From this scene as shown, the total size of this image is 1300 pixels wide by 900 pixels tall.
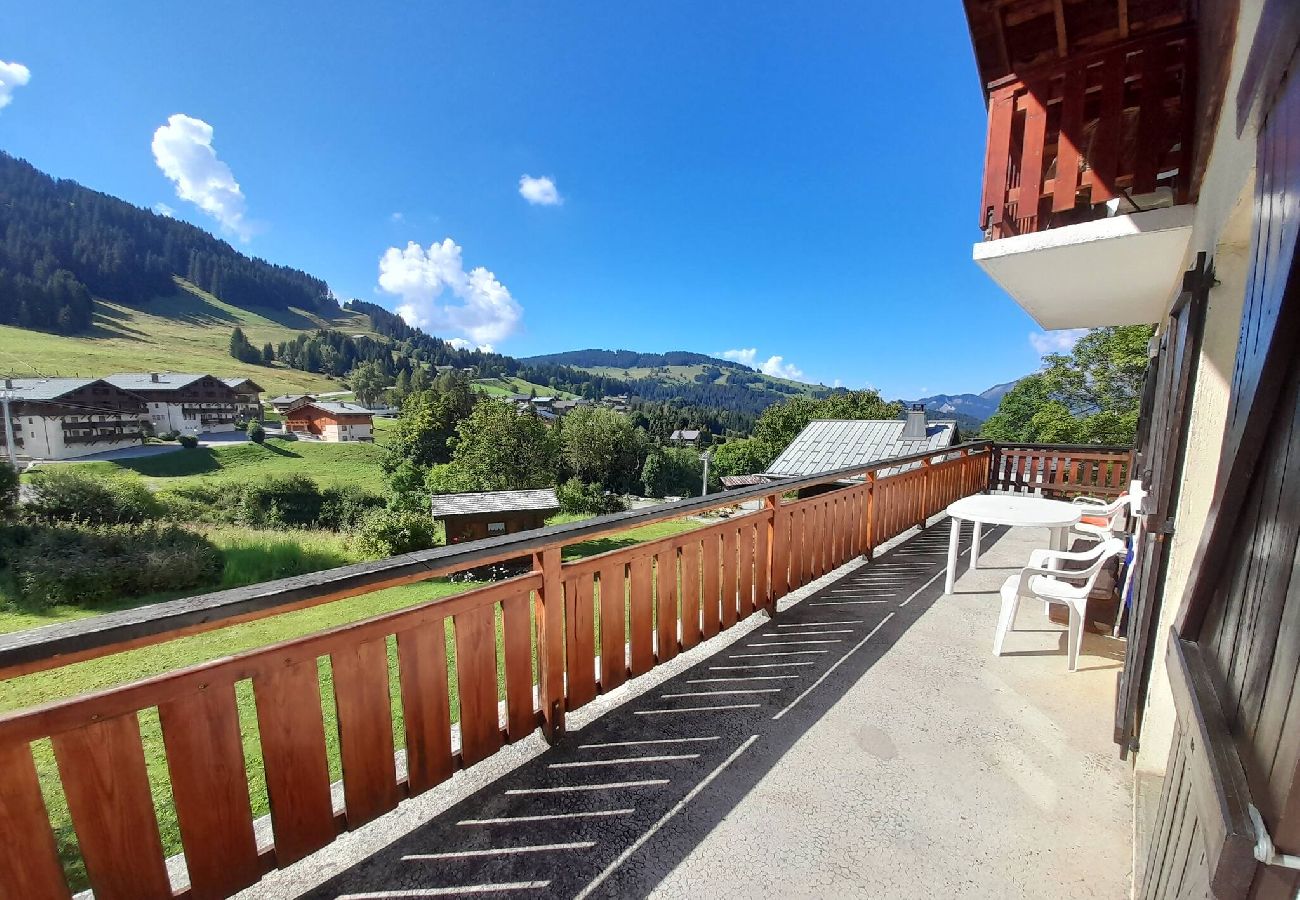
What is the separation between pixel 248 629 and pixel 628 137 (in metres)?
20.3

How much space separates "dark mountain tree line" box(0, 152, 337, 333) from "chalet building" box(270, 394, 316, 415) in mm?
34824

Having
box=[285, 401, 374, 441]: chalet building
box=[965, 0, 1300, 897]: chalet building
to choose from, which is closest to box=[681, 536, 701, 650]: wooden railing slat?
box=[965, 0, 1300, 897]: chalet building

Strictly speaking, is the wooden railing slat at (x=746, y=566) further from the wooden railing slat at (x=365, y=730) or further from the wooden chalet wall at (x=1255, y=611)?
the wooden chalet wall at (x=1255, y=611)

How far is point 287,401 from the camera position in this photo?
69.4 meters

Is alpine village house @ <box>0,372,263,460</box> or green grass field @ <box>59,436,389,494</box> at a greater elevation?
alpine village house @ <box>0,372,263,460</box>

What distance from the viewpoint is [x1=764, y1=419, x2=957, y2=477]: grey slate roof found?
14.2 meters

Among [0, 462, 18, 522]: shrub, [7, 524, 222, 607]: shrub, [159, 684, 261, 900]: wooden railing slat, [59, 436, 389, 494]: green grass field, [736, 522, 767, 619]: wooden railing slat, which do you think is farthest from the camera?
[59, 436, 389, 494]: green grass field

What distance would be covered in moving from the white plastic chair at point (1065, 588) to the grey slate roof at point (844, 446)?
10979 millimetres

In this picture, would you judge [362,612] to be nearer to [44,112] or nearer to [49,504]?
[49,504]

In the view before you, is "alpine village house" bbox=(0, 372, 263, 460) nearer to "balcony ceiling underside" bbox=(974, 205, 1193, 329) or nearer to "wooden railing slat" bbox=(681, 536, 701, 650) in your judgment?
"wooden railing slat" bbox=(681, 536, 701, 650)

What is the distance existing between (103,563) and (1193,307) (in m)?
18.8

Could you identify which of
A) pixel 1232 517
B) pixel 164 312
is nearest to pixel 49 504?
pixel 1232 517

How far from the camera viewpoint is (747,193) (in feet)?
84.7

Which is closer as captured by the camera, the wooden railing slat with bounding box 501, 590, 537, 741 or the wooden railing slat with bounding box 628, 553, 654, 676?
the wooden railing slat with bounding box 501, 590, 537, 741
